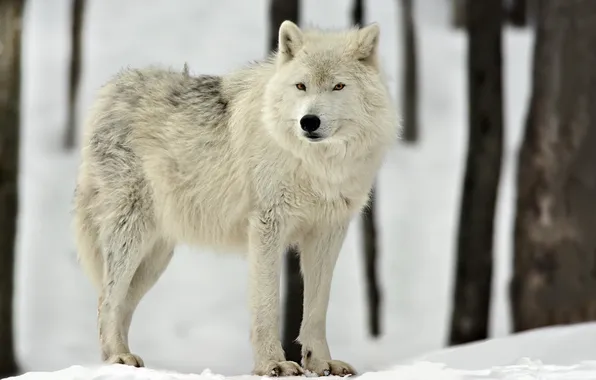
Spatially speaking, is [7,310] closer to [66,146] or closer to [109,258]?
[109,258]

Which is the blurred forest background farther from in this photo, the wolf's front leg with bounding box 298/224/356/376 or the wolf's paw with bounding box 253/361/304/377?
the wolf's paw with bounding box 253/361/304/377

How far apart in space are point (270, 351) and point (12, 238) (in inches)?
172

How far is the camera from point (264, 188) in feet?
19.2

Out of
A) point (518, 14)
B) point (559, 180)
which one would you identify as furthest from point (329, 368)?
point (518, 14)

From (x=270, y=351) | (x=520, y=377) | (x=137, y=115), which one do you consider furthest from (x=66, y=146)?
(x=520, y=377)

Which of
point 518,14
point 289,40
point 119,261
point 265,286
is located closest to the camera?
point 265,286

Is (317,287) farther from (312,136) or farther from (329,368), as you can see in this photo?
(312,136)

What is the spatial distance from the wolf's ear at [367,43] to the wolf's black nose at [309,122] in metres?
0.68

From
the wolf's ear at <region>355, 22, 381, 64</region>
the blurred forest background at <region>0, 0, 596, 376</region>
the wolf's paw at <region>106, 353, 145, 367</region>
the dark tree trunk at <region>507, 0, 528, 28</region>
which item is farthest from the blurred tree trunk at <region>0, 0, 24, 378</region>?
the dark tree trunk at <region>507, 0, 528, 28</region>

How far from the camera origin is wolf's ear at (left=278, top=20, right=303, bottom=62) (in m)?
5.89

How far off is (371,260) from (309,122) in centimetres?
695

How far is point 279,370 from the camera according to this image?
5.55 meters

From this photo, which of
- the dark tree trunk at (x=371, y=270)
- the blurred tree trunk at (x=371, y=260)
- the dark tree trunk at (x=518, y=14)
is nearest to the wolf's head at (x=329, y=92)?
the blurred tree trunk at (x=371, y=260)

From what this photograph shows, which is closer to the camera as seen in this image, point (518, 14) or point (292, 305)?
point (292, 305)
